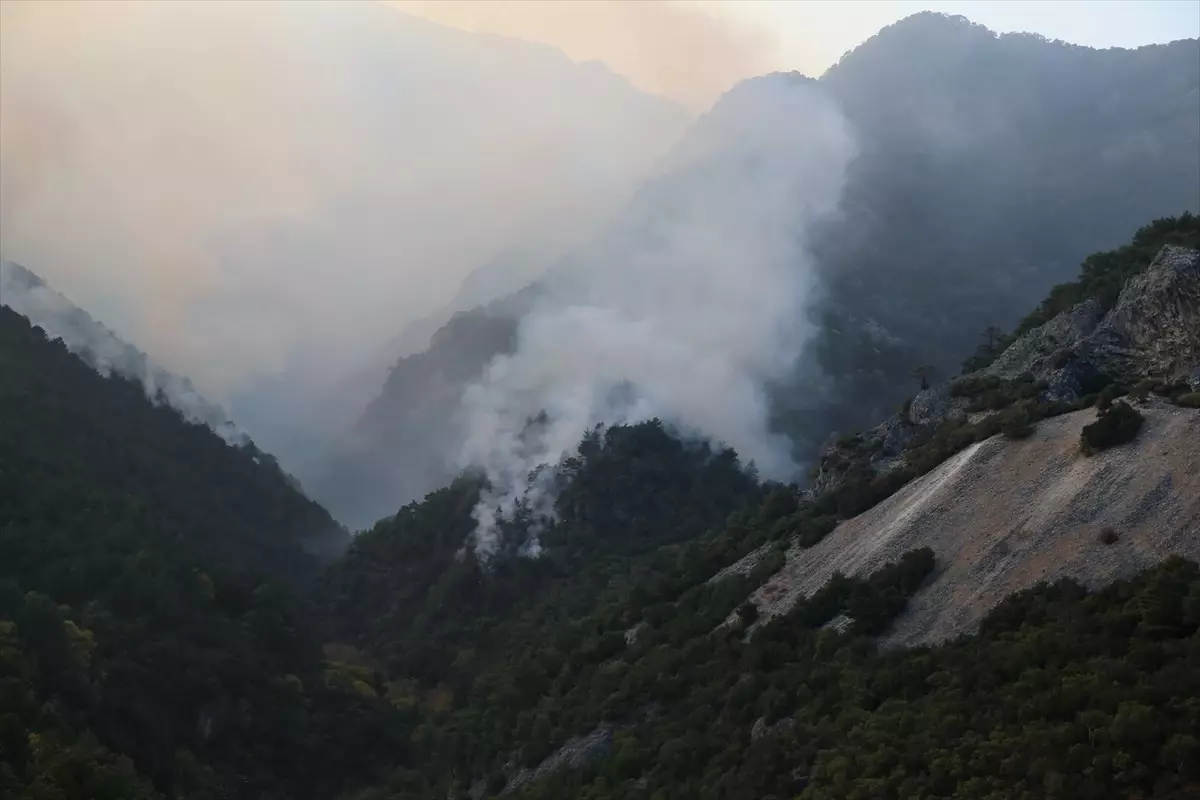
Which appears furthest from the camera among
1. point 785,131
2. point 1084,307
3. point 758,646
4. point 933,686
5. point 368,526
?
point 785,131

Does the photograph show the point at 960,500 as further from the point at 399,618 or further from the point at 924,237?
the point at 924,237

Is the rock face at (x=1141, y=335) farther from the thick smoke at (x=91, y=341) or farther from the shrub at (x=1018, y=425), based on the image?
the thick smoke at (x=91, y=341)

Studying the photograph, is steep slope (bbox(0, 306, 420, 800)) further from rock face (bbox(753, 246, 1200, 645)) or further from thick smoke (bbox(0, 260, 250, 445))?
rock face (bbox(753, 246, 1200, 645))

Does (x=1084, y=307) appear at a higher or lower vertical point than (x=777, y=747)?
higher

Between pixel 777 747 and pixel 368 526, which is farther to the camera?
pixel 368 526

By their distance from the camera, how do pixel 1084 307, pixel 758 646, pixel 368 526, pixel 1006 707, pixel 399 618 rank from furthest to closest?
pixel 368 526 < pixel 399 618 < pixel 1084 307 < pixel 758 646 < pixel 1006 707

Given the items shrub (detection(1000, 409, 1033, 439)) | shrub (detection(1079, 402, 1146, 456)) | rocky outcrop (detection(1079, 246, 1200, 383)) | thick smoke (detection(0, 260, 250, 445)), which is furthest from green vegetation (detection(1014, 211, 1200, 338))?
thick smoke (detection(0, 260, 250, 445))

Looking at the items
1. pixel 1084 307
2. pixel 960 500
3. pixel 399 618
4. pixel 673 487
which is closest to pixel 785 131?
pixel 673 487
